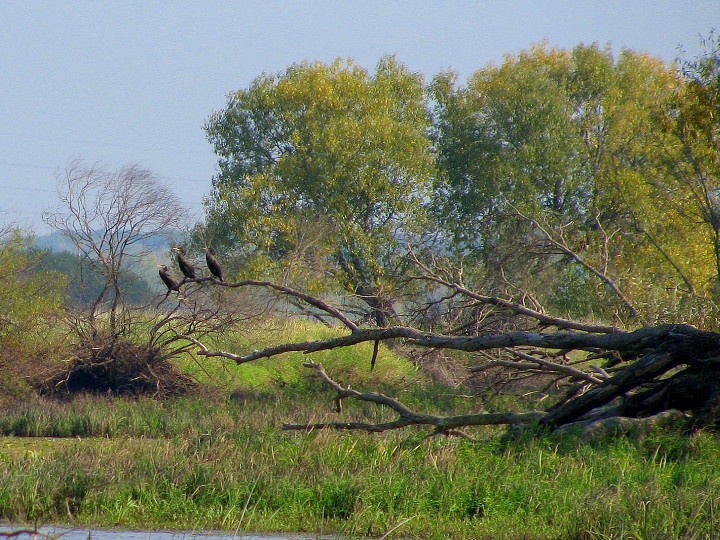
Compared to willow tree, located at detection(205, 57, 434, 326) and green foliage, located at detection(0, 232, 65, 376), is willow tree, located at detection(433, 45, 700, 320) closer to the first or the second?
willow tree, located at detection(205, 57, 434, 326)

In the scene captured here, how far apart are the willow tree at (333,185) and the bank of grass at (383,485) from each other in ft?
70.3

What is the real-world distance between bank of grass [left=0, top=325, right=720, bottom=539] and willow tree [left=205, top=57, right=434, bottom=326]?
21.4m

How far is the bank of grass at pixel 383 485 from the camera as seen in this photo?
8.03 metres

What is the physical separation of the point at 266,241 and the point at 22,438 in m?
17.2

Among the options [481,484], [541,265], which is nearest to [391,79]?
[541,265]

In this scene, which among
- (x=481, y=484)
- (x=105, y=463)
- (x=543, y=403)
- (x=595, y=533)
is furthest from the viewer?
(x=543, y=403)

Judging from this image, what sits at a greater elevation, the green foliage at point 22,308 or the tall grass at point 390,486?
the green foliage at point 22,308

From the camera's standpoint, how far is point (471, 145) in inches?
1447

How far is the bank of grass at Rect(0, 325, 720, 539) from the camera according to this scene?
8.03 meters

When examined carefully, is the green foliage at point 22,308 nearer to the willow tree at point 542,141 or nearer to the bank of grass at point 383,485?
the bank of grass at point 383,485

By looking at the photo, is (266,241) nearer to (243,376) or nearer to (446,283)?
(243,376)

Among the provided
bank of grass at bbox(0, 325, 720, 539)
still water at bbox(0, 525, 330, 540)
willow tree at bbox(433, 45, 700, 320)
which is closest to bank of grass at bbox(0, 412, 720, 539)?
Answer: bank of grass at bbox(0, 325, 720, 539)

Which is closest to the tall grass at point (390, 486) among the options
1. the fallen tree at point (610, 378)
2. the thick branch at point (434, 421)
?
the thick branch at point (434, 421)

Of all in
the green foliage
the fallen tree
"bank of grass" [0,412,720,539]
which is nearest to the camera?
"bank of grass" [0,412,720,539]
